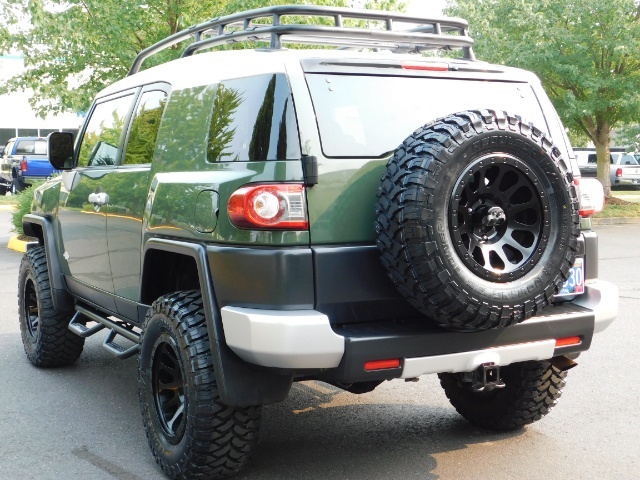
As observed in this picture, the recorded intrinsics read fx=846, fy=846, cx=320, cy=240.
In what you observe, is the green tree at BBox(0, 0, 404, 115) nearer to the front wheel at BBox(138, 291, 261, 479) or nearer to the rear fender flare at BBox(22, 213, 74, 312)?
the rear fender flare at BBox(22, 213, 74, 312)

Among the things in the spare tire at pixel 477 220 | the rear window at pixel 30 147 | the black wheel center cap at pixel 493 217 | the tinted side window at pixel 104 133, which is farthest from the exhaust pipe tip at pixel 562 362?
the rear window at pixel 30 147

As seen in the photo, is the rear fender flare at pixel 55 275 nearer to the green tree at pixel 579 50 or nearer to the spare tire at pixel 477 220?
the spare tire at pixel 477 220

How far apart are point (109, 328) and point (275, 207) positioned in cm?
211

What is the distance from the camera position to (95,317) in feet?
17.3

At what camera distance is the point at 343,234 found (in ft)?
11.4

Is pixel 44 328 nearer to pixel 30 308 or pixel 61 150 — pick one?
pixel 30 308

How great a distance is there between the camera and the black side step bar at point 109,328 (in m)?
4.65

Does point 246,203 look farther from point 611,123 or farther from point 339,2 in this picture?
point 611,123

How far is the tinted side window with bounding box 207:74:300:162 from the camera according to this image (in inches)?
136

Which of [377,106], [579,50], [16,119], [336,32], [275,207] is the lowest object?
[275,207]

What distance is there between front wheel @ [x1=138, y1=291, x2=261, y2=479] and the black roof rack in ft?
4.24

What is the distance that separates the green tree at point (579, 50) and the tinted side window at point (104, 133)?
16.4m

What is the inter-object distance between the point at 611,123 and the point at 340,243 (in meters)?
20.4

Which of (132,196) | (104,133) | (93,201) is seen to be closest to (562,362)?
(132,196)
